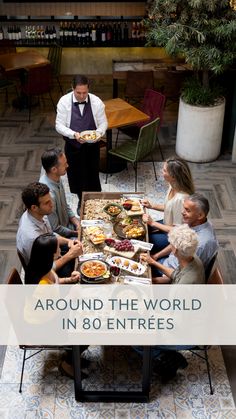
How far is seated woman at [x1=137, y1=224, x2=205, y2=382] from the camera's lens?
3.40 metres

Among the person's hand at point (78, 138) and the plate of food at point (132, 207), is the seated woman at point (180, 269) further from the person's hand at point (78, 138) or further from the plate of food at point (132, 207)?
the person's hand at point (78, 138)

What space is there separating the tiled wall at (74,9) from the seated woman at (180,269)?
7.18 metres

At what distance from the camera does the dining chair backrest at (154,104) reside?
22.4 feet

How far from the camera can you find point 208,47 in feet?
20.0

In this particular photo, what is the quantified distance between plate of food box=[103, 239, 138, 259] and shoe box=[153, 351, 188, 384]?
2.63 feet

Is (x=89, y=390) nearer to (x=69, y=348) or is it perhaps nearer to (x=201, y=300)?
(x=69, y=348)

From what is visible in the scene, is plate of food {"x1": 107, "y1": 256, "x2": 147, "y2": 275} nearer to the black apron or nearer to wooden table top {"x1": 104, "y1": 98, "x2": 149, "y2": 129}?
the black apron

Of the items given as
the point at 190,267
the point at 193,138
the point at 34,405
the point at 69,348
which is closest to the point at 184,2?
the point at 193,138

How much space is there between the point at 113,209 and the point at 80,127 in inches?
56.4

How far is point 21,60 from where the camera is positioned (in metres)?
8.43

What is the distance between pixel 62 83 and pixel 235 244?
18.7ft

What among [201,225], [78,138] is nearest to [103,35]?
[78,138]

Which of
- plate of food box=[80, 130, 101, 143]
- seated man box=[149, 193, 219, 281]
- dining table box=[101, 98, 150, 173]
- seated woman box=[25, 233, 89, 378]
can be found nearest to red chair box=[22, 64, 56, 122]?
dining table box=[101, 98, 150, 173]

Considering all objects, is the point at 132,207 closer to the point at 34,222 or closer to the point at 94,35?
the point at 34,222
